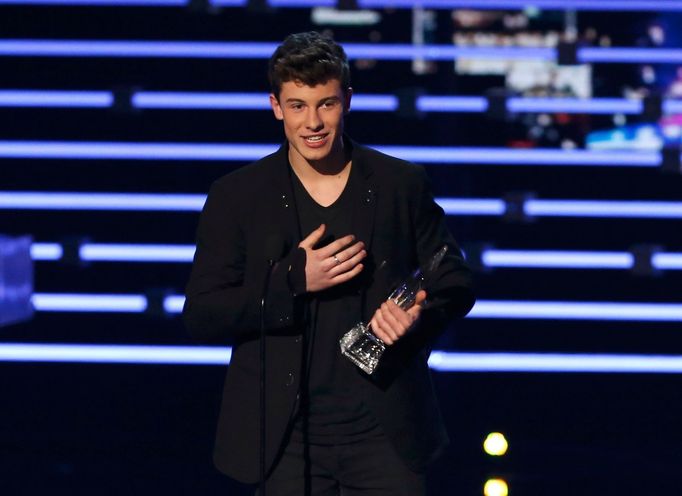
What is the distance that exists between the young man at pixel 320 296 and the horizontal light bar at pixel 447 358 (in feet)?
11.2

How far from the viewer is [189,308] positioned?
9.34 feet

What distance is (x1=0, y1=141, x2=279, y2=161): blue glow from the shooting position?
6293 millimetres

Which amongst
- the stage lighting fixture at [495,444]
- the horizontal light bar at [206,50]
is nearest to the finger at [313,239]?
the stage lighting fixture at [495,444]

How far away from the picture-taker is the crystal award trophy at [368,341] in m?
2.70

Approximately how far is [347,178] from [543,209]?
3535 millimetres

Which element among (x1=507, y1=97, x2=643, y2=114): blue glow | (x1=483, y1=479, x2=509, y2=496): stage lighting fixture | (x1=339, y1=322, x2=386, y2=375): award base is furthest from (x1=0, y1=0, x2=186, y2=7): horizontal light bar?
(x1=339, y1=322, x2=386, y2=375): award base

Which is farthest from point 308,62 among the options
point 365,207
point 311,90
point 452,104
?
point 452,104

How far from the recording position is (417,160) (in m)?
6.33

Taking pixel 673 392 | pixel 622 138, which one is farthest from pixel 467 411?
pixel 622 138

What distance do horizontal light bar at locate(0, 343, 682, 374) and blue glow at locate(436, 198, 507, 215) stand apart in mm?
689

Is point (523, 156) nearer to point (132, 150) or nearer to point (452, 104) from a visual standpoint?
point (452, 104)

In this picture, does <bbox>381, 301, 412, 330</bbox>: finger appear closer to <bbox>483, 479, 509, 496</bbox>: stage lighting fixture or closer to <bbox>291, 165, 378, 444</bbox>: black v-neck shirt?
<bbox>291, 165, 378, 444</bbox>: black v-neck shirt

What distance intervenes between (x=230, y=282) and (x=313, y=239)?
0.25 meters

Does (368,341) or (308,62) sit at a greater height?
(308,62)
